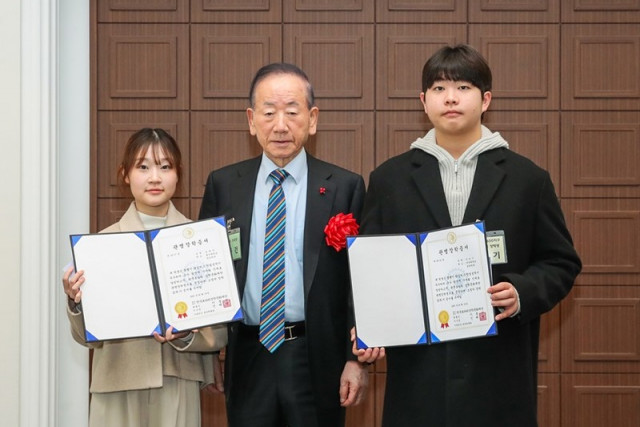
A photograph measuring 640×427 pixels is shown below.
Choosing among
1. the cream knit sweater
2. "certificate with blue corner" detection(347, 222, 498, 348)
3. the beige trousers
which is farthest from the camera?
the beige trousers

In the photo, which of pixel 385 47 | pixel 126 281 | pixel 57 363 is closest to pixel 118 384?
pixel 126 281

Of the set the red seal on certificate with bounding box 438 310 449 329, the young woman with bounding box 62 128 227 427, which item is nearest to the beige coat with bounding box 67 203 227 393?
the young woman with bounding box 62 128 227 427

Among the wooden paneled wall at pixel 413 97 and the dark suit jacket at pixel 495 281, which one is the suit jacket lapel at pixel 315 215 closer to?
the dark suit jacket at pixel 495 281

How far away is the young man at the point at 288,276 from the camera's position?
2760 mm

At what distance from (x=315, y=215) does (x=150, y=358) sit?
32.4 inches

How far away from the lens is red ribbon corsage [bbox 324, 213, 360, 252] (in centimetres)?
274

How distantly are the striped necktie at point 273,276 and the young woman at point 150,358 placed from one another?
0.23 m

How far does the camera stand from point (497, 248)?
2.54 metres

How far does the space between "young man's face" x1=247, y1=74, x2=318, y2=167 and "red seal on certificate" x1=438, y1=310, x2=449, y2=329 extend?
0.85m

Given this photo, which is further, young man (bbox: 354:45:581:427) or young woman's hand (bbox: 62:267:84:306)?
young woman's hand (bbox: 62:267:84:306)

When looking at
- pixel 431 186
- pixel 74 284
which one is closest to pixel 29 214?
pixel 74 284

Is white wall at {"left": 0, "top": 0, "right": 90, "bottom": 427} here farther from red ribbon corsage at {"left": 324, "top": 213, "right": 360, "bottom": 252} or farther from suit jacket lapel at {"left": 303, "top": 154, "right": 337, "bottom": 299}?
red ribbon corsage at {"left": 324, "top": 213, "right": 360, "bottom": 252}

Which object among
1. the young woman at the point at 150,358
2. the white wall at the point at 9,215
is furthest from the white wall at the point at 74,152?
the young woman at the point at 150,358

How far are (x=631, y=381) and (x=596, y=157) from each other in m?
1.35
